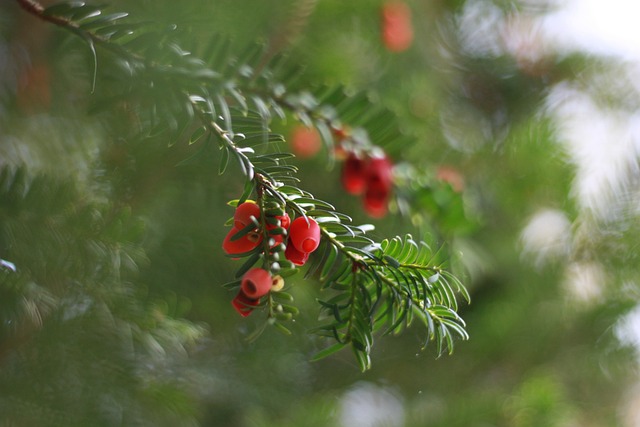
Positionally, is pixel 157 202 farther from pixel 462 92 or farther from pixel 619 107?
pixel 619 107

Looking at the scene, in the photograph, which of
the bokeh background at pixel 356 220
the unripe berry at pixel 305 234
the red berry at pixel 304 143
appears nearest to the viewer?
the unripe berry at pixel 305 234

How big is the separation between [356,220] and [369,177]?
0.08 m

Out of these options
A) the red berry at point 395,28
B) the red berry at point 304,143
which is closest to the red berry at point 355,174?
the red berry at point 304,143

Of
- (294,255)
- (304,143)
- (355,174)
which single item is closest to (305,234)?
(294,255)

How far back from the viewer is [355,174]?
43 cm

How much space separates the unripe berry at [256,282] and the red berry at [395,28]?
1.41 ft

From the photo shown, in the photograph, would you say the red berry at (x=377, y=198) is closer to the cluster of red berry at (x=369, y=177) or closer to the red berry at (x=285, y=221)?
the cluster of red berry at (x=369, y=177)

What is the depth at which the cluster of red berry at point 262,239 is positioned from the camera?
0.22m

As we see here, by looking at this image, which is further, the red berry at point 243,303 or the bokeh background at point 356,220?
the bokeh background at point 356,220

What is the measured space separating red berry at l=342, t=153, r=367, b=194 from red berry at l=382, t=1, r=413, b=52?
0.22 m

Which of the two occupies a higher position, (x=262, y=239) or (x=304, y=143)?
(x=262, y=239)

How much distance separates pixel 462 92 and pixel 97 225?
1.48 ft

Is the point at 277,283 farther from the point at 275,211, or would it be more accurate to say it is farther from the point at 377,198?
the point at 377,198

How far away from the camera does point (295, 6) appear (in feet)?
1.73
